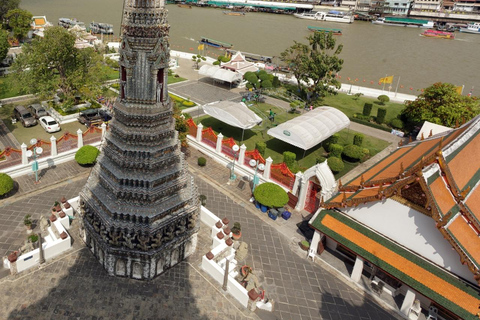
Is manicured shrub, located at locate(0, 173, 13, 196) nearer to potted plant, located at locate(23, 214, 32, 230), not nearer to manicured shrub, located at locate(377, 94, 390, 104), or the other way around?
potted plant, located at locate(23, 214, 32, 230)

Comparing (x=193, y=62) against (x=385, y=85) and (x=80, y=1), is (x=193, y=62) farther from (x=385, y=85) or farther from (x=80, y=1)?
(x=80, y=1)

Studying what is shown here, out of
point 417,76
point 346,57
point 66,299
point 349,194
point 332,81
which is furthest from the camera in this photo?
point 346,57

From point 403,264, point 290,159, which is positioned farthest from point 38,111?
point 403,264

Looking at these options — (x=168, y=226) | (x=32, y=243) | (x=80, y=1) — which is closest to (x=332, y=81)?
(x=168, y=226)

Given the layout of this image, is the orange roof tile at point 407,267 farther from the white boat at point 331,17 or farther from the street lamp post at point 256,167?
the white boat at point 331,17

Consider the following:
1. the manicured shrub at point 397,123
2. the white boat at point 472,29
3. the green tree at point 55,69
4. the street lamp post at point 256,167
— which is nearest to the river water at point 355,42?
the white boat at point 472,29

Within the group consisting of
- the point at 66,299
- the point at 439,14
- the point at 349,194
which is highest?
the point at 439,14
